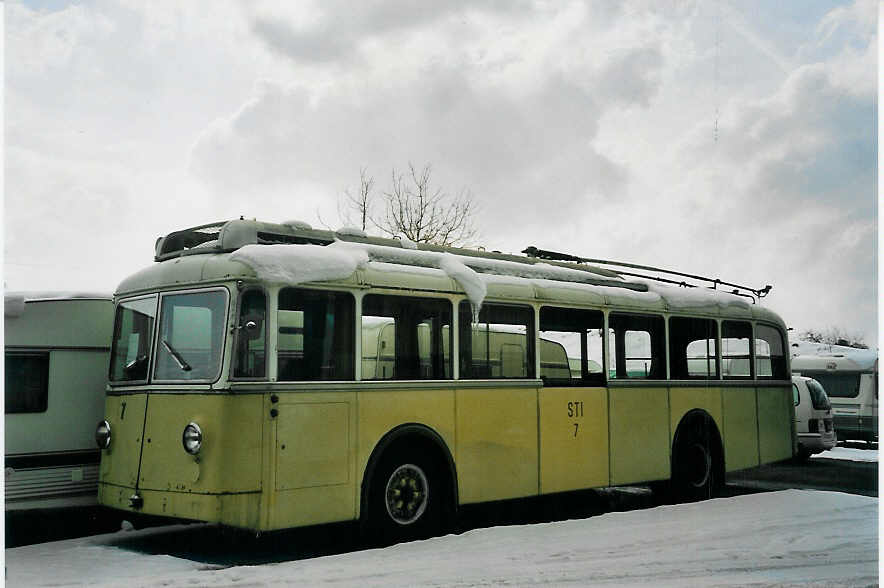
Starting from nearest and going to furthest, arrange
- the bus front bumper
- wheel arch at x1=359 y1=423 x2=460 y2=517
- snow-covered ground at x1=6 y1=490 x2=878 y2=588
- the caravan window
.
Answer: snow-covered ground at x1=6 y1=490 x2=878 y2=588, the bus front bumper, wheel arch at x1=359 y1=423 x2=460 y2=517, the caravan window

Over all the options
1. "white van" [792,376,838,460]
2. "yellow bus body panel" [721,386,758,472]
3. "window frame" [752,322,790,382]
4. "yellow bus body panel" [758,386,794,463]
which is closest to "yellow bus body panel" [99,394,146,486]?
"yellow bus body panel" [721,386,758,472]

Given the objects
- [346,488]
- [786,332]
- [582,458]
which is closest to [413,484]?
[346,488]

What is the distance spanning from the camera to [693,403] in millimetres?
11570

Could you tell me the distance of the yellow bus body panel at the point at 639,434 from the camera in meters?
10.4

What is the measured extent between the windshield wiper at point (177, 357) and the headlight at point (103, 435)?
913 mm

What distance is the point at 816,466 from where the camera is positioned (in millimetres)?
16234

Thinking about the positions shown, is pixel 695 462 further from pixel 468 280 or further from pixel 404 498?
pixel 404 498

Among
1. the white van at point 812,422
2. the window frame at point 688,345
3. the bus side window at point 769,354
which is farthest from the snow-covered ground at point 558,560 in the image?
the white van at point 812,422

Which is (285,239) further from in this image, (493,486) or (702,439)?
(702,439)

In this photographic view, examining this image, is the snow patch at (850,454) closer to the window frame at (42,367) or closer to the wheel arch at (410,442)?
the wheel arch at (410,442)

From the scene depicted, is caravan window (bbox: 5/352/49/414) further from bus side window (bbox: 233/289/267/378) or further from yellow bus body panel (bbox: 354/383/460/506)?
yellow bus body panel (bbox: 354/383/460/506)

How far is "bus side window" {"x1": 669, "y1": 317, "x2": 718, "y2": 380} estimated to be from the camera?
1136 cm

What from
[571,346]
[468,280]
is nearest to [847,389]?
→ [571,346]

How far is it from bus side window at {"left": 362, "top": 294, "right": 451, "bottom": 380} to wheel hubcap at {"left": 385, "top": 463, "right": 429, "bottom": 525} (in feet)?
2.59
